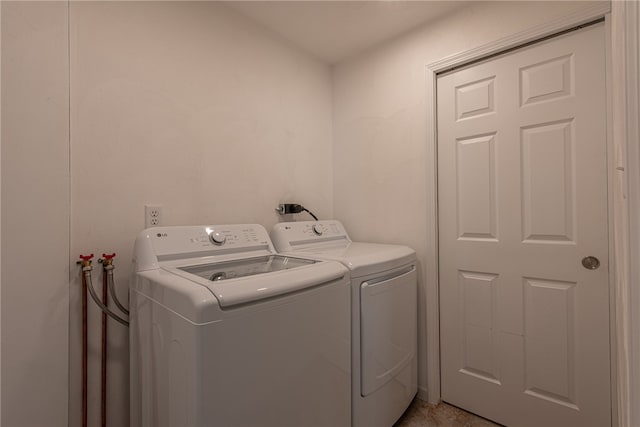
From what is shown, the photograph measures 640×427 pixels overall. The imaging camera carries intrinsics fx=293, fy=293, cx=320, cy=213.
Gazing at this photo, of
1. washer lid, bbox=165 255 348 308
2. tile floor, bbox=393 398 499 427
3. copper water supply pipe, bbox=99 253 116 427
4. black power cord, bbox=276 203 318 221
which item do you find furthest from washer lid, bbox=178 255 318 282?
tile floor, bbox=393 398 499 427

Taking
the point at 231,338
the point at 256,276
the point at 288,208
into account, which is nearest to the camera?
the point at 231,338

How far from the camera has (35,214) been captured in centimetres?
106

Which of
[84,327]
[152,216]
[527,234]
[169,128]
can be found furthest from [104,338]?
[527,234]

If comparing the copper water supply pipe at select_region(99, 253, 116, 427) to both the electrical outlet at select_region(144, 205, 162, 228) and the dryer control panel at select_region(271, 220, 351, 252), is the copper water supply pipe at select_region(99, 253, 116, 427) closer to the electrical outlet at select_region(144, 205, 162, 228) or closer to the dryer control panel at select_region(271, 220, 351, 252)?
the electrical outlet at select_region(144, 205, 162, 228)

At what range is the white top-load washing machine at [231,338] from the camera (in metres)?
0.82

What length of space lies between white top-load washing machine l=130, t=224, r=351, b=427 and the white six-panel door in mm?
873

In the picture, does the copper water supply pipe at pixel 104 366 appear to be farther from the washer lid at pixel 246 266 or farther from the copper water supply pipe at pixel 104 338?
the washer lid at pixel 246 266

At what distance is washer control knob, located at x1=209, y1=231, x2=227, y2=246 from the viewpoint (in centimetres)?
138

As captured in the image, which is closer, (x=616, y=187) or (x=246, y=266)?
(x=616, y=187)

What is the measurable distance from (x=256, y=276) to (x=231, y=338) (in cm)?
21

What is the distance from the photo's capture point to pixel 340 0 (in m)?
1.63

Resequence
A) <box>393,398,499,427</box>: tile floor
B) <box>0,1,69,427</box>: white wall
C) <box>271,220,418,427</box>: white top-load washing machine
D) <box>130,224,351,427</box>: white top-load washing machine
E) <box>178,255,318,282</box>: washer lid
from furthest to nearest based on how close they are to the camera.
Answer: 1. <box>393,398,499,427</box>: tile floor
2. <box>271,220,418,427</box>: white top-load washing machine
3. <box>178,255,318,282</box>: washer lid
4. <box>0,1,69,427</box>: white wall
5. <box>130,224,351,427</box>: white top-load washing machine

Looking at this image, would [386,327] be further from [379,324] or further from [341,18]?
[341,18]

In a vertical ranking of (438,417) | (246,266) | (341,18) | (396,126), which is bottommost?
(438,417)
